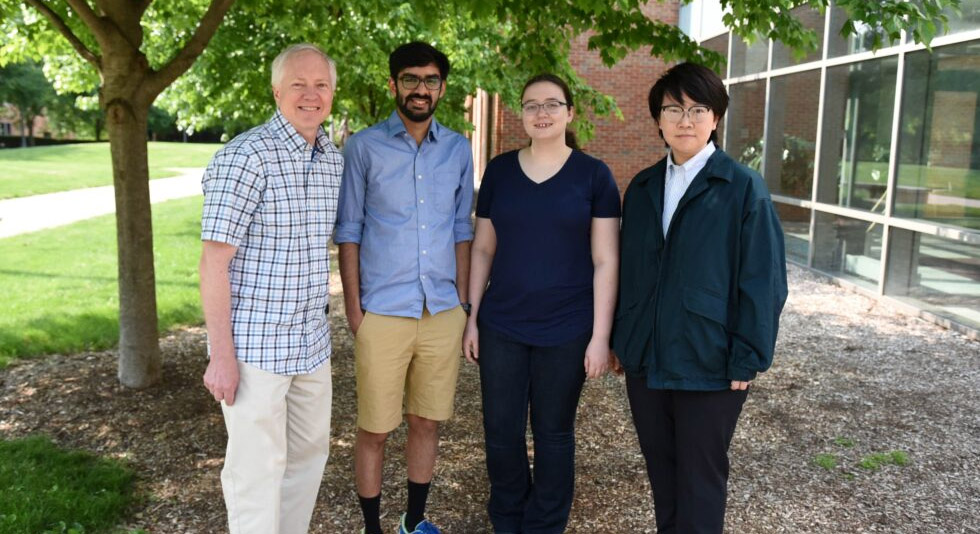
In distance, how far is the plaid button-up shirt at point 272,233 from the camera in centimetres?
251

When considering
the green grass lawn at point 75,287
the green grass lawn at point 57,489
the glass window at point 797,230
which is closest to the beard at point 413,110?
the green grass lawn at point 57,489

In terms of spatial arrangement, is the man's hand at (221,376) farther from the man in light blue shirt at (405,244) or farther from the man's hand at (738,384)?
the man's hand at (738,384)

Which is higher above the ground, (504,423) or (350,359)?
(504,423)

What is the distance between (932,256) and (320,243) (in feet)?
25.4

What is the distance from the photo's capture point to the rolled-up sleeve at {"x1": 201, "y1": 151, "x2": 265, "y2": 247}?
247 cm

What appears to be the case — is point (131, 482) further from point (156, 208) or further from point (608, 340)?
point (156, 208)

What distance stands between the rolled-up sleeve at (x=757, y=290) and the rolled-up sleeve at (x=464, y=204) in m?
1.13

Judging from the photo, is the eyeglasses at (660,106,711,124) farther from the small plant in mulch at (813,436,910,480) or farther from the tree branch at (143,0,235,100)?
the tree branch at (143,0,235,100)

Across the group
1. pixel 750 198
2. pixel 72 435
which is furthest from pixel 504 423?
pixel 72 435

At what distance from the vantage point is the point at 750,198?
2541mm

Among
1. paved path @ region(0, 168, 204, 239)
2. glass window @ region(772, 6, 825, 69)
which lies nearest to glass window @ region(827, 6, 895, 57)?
glass window @ region(772, 6, 825, 69)

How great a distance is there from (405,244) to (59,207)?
60.1 ft

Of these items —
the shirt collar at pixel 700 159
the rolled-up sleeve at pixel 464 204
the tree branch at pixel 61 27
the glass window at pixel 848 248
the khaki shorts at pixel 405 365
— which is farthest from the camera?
the glass window at pixel 848 248

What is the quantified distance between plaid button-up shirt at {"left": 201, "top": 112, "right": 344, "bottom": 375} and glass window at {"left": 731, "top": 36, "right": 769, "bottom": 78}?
36.5ft
